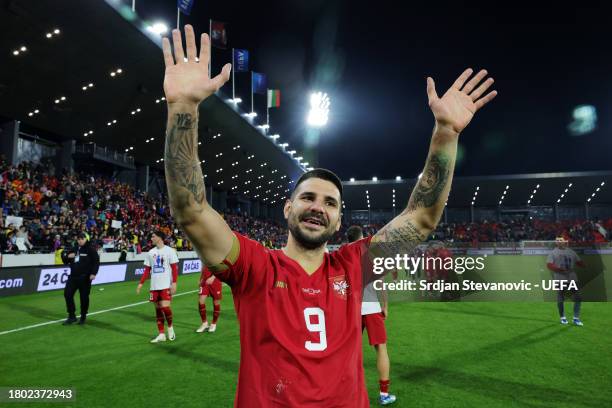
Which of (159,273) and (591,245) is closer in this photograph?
(159,273)

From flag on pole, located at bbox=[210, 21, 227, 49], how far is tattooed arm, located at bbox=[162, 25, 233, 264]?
24168mm

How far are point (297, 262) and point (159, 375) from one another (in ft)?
18.4

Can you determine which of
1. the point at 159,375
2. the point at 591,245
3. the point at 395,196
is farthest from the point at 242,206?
the point at 159,375

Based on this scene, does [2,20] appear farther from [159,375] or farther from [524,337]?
[524,337]

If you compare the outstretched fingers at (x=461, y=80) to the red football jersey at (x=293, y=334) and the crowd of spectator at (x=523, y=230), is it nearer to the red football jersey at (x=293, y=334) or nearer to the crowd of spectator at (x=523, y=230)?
the red football jersey at (x=293, y=334)

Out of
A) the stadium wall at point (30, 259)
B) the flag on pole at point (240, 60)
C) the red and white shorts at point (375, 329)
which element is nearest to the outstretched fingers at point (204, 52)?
the red and white shorts at point (375, 329)

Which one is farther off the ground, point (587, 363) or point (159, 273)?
point (159, 273)

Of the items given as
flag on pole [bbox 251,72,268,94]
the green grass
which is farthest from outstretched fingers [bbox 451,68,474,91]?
flag on pole [bbox 251,72,268,94]

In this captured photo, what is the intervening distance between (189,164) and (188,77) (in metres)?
0.45

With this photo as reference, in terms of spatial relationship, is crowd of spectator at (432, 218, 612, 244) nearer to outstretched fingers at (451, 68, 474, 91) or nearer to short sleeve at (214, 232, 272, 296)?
outstretched fingers at (451, 68, 474, 91)

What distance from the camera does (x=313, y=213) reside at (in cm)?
232

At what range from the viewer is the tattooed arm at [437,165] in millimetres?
2463

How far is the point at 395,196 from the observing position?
60812 mm

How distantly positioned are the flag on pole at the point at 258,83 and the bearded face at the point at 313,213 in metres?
31.3
